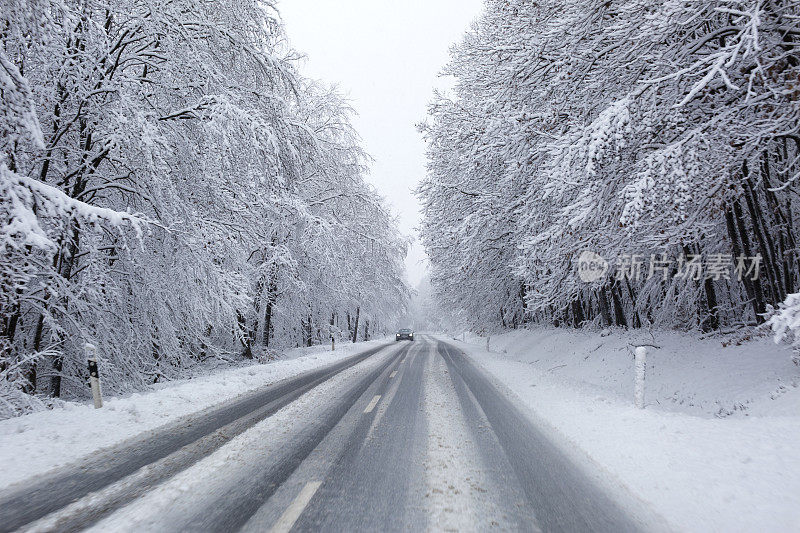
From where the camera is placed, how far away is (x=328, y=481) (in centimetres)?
409

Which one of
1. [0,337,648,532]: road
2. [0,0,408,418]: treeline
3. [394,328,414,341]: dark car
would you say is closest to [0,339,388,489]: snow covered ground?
[0,337,648,532]: road

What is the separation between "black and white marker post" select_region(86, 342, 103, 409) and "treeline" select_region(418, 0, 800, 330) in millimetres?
8546

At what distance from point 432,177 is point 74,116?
12183mm

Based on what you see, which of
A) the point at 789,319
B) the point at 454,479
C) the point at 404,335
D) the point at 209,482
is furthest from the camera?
the point at 404,335

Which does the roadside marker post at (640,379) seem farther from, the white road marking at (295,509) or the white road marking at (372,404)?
the white road marking at (295,509)

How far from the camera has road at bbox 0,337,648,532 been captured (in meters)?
3.28

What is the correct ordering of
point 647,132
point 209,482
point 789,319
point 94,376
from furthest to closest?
point 94,376 < point 647,132 < point 789,319 < point 209,482

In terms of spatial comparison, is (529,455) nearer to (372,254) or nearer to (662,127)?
(662,127)

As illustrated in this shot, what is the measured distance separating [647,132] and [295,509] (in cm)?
751

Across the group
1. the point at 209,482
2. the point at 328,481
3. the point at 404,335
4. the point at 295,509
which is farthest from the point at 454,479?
the point at 404,335

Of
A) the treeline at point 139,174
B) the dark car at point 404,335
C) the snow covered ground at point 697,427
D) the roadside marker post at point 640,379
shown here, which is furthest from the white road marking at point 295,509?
the dark car at point 404,335

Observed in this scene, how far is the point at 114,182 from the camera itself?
932cm

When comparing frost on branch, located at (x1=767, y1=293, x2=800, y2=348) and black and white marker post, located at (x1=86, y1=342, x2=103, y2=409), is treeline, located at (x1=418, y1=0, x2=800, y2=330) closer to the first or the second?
frost on branch, located at (x1=767, y1=293, x2=800, y2=348)

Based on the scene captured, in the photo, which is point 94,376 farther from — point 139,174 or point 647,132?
point 647,132
